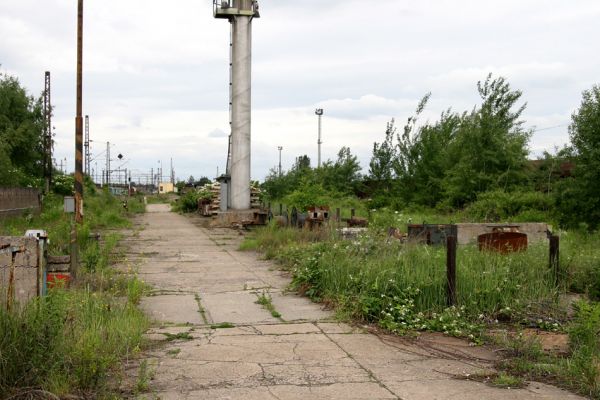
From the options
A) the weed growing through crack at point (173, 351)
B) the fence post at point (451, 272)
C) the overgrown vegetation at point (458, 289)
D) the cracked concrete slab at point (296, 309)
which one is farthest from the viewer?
the cracked concrete slab at point (296, 309)

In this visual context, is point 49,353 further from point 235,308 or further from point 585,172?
point 585,172

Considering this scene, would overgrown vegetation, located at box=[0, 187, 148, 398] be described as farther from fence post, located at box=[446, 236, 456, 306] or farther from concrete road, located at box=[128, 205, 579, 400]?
fence post, located at box=[446, 236, 456, 306]

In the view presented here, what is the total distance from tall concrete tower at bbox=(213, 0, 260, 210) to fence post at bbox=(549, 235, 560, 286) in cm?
2026

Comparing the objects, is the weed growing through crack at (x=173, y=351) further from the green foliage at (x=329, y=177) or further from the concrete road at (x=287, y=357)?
the green foliage at (x=329, y=177)

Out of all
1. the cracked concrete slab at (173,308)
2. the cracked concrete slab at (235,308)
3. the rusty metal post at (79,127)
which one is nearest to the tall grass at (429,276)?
the cracked concrete slab at (235,308)

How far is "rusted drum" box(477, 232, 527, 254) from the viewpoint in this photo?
1021 centimetres

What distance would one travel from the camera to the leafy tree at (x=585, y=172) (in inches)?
939

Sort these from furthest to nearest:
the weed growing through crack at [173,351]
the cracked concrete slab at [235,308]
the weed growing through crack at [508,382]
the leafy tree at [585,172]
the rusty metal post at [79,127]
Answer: the leafy tree at [585,172] → the rusty metal post at [79,127] → the cracked concrete slab at [235,308] → the weed growing through crack at [173,351] → the weed growing through crack at [508,382]

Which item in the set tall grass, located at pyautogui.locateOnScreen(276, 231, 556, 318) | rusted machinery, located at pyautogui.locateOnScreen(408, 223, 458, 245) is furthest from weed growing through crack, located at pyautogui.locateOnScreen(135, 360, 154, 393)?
rusted machinery, located at pyautogui.locateOnScreen(408, 223, 458, 245)

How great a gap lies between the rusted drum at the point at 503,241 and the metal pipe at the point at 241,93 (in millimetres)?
18477

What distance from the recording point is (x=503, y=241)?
10.5m

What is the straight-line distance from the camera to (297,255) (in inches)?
541

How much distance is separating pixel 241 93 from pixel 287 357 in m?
22.4

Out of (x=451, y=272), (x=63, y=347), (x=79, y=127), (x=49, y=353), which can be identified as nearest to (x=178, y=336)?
(x=63, y=347)
